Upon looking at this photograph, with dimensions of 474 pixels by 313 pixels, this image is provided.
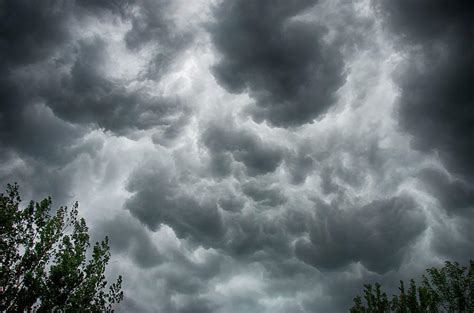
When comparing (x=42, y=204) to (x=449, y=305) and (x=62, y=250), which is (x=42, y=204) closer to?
(x=62, y=250)

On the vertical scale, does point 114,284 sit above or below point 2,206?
below

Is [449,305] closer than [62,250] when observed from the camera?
No

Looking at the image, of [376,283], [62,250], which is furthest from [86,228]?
[376,283]

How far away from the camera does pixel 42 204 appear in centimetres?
3656

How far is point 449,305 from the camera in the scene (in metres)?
41.8

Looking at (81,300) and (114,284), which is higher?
(114,284)

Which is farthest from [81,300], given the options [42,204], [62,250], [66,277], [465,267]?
[465,267]

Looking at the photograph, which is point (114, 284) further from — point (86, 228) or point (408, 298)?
point (408, 298)

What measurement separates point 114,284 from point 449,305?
138 feet

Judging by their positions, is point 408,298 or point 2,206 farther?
point 408,298

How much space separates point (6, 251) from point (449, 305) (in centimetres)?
5146

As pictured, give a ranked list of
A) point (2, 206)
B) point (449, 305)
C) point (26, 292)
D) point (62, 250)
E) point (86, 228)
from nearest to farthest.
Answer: point (26, 292) < point (2, 206) < point (62, 250) < point (86, 228) < point (449, 305)

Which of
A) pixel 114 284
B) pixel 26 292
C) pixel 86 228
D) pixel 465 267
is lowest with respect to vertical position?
pixel 26 292

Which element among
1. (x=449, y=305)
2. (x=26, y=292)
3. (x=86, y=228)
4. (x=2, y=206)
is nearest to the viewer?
(x=26, y=292)
